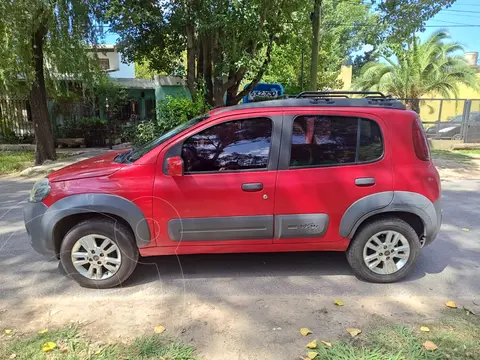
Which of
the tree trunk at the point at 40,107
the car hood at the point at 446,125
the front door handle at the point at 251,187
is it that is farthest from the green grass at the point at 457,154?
the tree trunk at the point at 40,107

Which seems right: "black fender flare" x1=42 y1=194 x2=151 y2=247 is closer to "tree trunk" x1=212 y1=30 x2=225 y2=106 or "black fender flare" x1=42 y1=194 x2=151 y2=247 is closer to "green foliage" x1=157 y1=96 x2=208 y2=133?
"green foliage" x1=157 y1=96 x2=208 y2=133

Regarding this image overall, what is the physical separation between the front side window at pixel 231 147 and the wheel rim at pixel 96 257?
1.11 m

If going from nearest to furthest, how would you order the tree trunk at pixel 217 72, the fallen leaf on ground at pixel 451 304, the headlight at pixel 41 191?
the fallen leaf on ground at pixel 451 304 → the headlight at pixel 41 191 → the tree trunk at pixel 217 72

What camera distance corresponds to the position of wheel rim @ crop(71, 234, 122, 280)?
11.7ft

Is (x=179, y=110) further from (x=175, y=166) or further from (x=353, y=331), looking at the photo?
(x=353, y=331)

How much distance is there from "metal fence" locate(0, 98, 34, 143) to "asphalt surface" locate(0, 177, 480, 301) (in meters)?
13.0

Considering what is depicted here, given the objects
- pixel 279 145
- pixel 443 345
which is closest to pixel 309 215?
pixel 279 145

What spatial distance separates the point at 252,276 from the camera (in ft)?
12.7

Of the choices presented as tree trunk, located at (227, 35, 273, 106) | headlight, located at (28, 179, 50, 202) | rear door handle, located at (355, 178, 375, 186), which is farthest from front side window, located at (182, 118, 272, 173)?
tree trunk, located at (227, 35, 273, 106)

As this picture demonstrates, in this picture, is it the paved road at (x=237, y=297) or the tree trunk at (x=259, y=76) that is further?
the tree trunk at (x=259, y=76)

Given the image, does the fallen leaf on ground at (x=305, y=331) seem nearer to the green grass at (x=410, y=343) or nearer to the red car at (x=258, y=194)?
the green grass at (x=410, y=343)

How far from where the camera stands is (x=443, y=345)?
9.04 ft

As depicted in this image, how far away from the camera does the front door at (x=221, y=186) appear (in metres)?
3.50

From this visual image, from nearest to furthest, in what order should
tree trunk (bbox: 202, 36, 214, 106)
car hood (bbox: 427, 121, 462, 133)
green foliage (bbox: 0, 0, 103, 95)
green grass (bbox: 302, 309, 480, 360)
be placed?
green grass (bbox: 302, 309, 480, 360) → green foliage (bbox: 0, 0, 103, 95) → tree trunk (bbox: 202, 36, 214, 106) → car hood (bbox: 427, 121, 462, 133)
